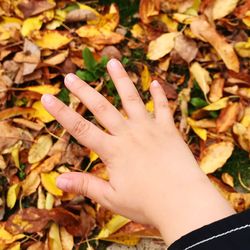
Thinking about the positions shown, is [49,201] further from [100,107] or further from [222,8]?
[222,8]

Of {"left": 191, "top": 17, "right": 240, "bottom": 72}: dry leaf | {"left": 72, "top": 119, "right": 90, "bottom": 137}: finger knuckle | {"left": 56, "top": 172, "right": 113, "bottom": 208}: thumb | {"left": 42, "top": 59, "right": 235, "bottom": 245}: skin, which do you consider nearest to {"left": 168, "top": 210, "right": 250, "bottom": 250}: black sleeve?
{"left": 42, "top": 59, "right": 235, "bottom": 245}: skin

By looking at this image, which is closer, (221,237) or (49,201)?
(221,237)

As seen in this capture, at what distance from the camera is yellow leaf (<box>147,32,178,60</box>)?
1960 millimetres

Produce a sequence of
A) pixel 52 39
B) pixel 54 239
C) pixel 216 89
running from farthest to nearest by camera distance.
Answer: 1. pixel 52 39
2. pixel 216 89
3. pixel 54 239

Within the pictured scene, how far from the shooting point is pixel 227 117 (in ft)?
5.95

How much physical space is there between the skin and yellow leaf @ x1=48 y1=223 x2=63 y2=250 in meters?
0.41

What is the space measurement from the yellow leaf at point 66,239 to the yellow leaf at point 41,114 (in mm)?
362

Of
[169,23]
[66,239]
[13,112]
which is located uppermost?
[169,23]

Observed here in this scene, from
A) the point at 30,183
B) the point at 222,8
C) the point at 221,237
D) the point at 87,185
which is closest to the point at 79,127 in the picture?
the point at 87,185

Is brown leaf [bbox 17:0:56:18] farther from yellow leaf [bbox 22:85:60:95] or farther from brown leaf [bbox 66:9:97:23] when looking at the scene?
yellow leaf [bbox 22:85:60:95]

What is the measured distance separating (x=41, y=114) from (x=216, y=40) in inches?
25.1

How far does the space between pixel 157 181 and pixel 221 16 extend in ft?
3.16

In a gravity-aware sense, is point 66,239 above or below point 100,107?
below

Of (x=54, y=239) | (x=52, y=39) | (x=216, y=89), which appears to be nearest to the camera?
(x=54, y=239)
